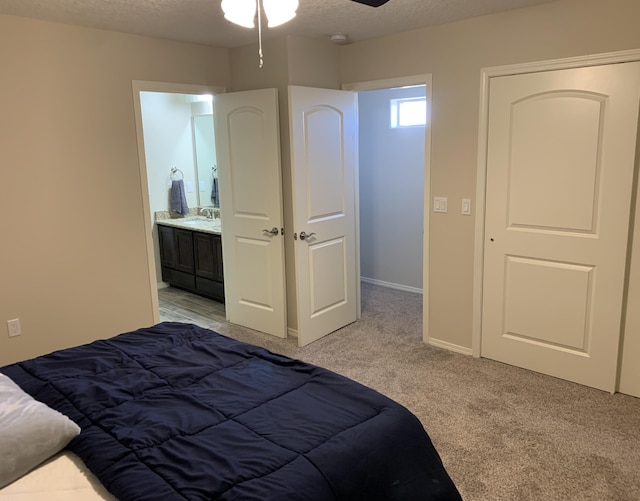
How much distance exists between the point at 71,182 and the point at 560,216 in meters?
3.25

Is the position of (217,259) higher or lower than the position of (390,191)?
lower

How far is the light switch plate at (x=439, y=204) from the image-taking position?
12.3 ft

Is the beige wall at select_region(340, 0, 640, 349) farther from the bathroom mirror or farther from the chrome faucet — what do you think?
the chrome faucet

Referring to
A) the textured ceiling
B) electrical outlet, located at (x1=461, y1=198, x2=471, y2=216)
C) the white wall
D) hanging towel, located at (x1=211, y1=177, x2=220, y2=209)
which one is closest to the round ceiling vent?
the textured ceiling

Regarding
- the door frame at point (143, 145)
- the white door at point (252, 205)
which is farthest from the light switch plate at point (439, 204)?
the door frame at point (143, 145)

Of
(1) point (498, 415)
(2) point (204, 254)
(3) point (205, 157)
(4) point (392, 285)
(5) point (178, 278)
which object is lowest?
(1) point (498, 415)

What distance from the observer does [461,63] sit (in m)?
3.49

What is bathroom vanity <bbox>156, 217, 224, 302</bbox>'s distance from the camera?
5.06 meters

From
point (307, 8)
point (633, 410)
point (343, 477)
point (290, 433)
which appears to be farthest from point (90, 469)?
point (633, 410)

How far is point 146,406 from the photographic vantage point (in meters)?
1.84

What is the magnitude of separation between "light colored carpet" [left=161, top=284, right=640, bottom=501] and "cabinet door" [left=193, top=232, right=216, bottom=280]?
94 centimetres

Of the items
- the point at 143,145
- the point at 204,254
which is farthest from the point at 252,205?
the point at 204,254

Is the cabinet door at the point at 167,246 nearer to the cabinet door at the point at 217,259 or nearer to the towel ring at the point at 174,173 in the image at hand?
the towel ring at the point at 174,173

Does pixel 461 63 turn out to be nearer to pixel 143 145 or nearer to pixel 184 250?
pixel 143 145
